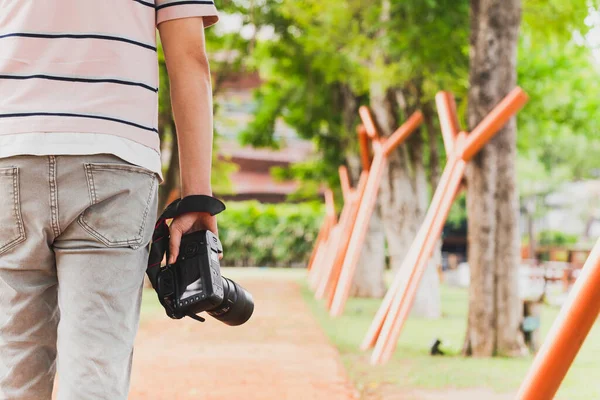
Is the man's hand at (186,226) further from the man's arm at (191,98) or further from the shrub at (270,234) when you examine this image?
the shrub at (270,234)

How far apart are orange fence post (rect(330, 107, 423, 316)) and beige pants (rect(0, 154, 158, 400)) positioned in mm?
9202

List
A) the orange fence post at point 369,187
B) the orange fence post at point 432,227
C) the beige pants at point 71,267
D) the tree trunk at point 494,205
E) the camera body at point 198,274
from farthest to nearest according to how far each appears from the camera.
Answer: the orange fence post at point 369,187, the tree trunk at point 494,205, the orange fence post at point 432,227, the camera body at point 198,274, the beige pants at point 71,267

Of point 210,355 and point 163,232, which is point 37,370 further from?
point 210,355

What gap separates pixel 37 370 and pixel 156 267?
365 millimetres

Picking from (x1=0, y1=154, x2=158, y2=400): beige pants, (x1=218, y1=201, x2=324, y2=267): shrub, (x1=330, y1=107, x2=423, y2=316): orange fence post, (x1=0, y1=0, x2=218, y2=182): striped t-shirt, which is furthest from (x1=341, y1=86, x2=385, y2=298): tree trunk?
(x1=218, y1=201, x2=324, y2=267): shrub

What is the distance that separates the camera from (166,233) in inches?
95.7

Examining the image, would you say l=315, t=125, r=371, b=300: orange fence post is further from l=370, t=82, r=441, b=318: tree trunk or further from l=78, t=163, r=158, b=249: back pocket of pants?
l=78, t=163, r=158, b=249: back pocket of pants

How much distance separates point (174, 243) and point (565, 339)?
1.40 m

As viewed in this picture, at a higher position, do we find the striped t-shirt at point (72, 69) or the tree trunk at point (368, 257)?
the striped t-shirt at point (72, 69)

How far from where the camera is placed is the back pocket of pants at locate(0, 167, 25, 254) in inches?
84.0

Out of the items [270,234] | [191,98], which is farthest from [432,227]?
[270,234]

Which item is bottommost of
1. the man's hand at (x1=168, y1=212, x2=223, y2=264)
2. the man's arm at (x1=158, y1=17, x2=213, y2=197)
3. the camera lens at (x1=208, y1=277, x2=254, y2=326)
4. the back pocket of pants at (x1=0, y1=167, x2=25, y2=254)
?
the camera lens at (x1=208, y1=277, x2=254, y2=326)

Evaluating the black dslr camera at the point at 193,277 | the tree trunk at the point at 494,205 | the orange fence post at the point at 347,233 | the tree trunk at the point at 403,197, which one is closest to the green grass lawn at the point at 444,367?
the tree trunk at the point at 494,205

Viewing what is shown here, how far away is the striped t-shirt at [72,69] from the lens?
7.10ft
